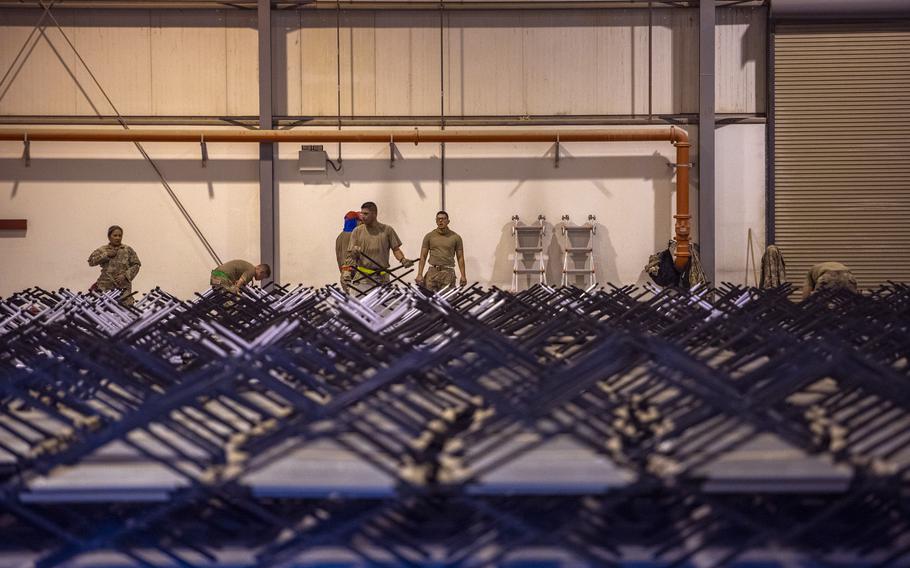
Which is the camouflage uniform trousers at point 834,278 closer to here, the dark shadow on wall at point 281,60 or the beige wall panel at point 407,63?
the beige wall panel at point 407,63

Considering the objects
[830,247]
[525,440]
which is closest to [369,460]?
[525,440]

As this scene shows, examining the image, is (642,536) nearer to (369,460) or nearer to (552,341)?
(369,460)

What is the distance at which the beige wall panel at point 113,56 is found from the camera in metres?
18.8

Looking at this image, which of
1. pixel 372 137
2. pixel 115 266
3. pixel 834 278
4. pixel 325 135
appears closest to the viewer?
pixel 834 278

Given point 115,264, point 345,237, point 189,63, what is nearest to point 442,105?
point 345,237

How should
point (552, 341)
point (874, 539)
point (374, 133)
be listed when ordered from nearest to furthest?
1. point (874, 539)
2. point (552, 341)
3. point (374, 133)

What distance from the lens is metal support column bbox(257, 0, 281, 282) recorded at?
1853cm

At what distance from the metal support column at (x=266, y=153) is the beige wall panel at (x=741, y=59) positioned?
22.8 feet

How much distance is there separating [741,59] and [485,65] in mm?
4003

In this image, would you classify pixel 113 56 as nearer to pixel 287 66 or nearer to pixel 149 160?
pixel 149 160

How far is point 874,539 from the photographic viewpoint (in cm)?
427

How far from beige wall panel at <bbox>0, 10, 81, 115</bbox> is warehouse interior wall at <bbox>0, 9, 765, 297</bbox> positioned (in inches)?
1.2

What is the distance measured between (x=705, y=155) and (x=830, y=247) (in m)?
2.44

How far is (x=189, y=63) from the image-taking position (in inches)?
741
